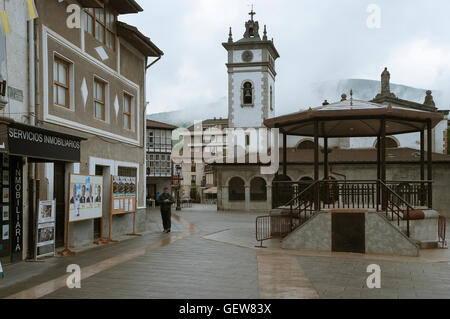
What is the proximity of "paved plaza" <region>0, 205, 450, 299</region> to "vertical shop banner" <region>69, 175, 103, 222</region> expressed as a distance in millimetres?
973

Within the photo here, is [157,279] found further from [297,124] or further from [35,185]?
[297,124]

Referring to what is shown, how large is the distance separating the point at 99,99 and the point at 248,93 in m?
31.7

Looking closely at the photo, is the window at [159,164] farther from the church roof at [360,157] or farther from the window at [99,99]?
the window at [99,99]

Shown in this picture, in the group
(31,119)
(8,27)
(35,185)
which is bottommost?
(35,185)

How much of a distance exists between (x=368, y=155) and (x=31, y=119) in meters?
29.2

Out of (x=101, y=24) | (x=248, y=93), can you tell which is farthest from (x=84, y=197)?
(x=248, y=93)

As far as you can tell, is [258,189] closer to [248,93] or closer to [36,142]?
[248,93]

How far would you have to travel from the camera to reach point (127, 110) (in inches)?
682

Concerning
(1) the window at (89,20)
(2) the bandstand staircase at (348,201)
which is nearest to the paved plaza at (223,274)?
(2) the bandstand staircase at (348,201)

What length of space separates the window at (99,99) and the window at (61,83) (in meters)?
1.72

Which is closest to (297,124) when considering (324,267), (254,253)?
(254,253)

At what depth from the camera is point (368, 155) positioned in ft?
117

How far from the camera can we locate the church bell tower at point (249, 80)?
45219 millimetres

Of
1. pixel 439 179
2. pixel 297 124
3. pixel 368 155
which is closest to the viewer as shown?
pixel 297 124
